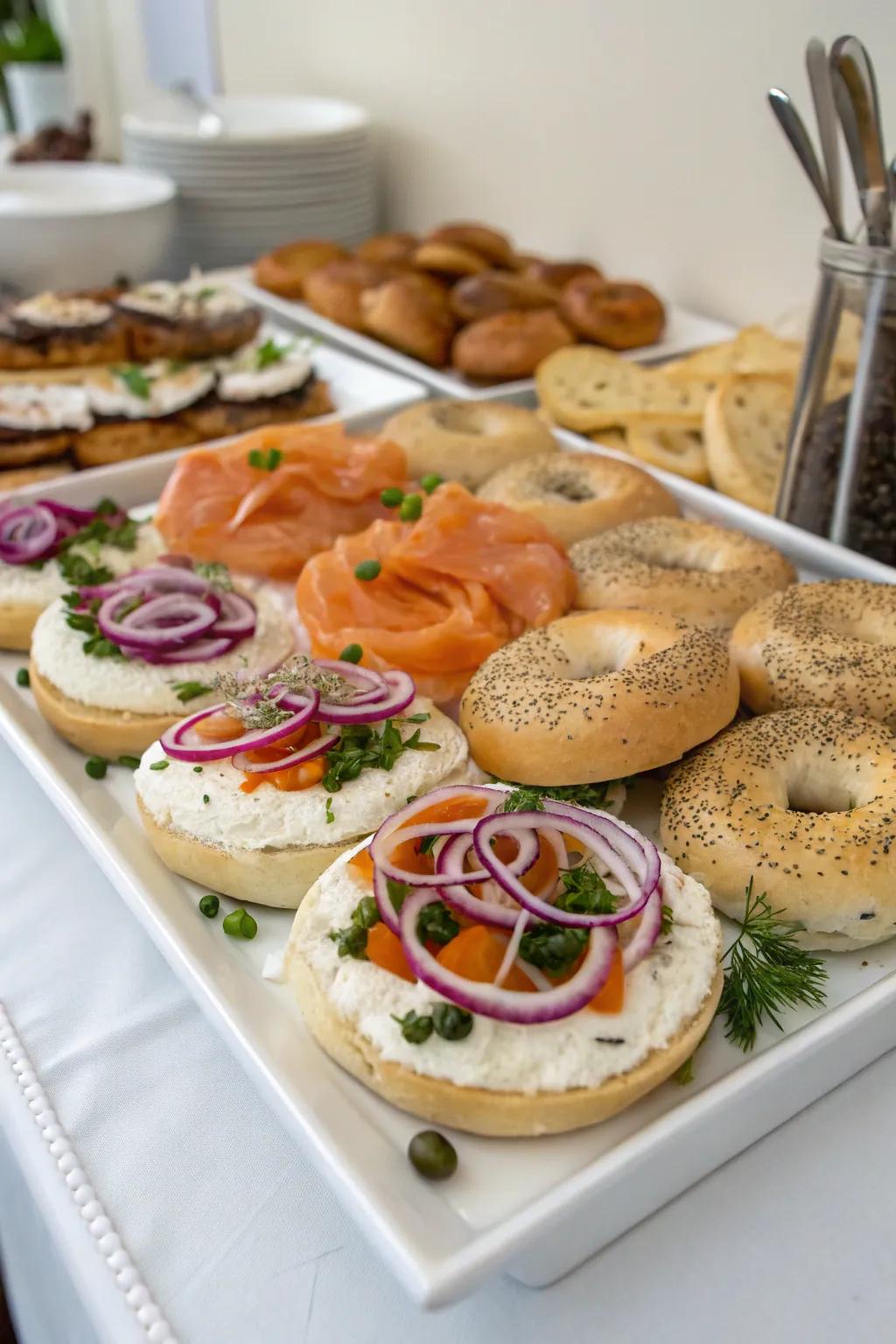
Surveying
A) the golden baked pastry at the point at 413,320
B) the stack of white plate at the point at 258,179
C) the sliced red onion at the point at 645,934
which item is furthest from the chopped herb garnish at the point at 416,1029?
the stack of white plate at the point at 258,179

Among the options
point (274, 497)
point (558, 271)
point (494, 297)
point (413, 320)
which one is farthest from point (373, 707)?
point (558, 271)

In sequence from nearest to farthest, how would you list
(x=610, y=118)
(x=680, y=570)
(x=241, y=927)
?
1. (x=241, y=927)
2. (x=680, y=570)
3. (x=610, y=118)

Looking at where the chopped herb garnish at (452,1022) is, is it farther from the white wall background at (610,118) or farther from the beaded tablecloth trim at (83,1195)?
the white wall background at (610,118)

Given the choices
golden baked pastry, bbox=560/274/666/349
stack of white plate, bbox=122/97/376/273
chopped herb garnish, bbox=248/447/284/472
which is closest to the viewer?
chopped herb garnish, bbox=248/447/284/472

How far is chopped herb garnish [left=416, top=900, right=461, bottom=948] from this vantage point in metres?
1.33

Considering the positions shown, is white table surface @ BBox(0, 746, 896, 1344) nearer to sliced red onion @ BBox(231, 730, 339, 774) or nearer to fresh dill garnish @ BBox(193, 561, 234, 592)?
sliced red onion @ BBox(231, 730, 339, 774)

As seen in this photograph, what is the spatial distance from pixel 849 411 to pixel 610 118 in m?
2.08

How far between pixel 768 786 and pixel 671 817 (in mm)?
162

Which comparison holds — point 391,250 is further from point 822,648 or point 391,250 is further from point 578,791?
point 578,791

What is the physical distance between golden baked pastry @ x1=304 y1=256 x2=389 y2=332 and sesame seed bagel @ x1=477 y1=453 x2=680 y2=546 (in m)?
1.27

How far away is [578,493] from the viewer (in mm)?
2703

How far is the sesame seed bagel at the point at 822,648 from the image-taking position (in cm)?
188

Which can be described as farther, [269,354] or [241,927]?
[269,354]

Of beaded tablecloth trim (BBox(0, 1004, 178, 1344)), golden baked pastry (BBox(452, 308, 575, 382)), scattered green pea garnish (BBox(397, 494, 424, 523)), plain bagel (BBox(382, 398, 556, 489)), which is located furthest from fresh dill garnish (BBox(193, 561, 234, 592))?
golden baked pastry (BBox(452, 308, 575, 382))
